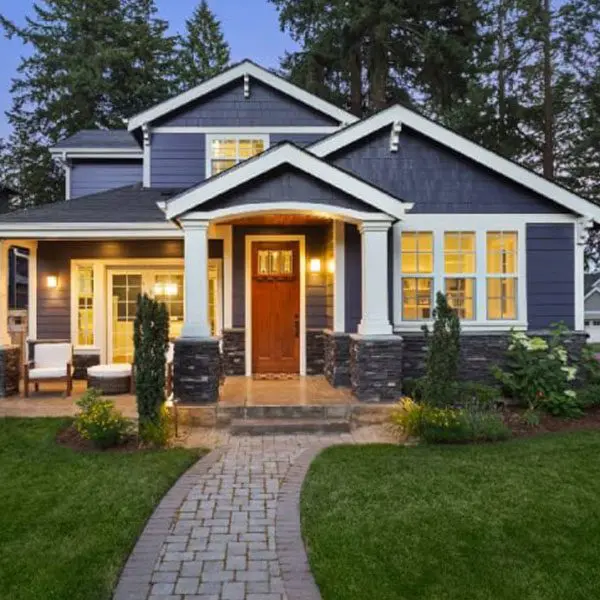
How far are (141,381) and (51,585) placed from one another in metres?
2.96

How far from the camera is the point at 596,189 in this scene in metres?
18.7

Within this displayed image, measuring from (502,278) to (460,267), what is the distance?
71cm

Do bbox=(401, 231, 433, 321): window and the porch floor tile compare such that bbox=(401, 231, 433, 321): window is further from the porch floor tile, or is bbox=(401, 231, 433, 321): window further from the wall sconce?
the porch floor tile

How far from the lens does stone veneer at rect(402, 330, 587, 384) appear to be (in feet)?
27.8

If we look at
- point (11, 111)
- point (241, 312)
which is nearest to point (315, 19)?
point (241, 312)

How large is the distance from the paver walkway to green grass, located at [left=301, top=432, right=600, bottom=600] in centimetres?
32

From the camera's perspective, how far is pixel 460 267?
871 centimetres

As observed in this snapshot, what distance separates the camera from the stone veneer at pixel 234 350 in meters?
9.52

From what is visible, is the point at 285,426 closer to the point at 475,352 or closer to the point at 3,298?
the point at 475,352

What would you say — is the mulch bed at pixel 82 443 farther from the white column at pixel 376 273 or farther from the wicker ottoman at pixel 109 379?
the white column at pixel 376 273

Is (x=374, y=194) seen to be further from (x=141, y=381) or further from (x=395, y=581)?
(x=395, y=581)

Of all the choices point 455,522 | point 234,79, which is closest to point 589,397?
point 455,522

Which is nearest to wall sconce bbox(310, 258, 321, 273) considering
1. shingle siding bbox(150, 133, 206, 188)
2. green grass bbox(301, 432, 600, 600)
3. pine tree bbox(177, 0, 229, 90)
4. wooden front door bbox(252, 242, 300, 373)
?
wooden front door bbox(252, 242, 300, 373)

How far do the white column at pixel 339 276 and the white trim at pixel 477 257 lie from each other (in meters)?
0.84
